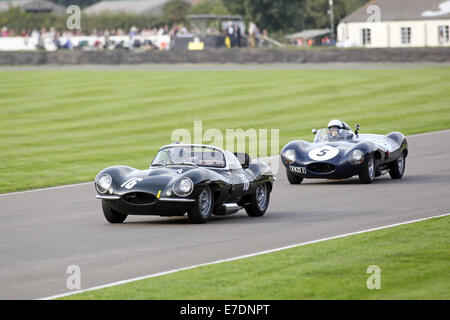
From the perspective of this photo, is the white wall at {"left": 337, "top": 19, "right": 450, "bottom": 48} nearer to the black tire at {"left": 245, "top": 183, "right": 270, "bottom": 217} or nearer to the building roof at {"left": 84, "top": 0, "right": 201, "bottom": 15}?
the building roof at {"left": 84, "top": 0, "right": 201, "bottom": 15}

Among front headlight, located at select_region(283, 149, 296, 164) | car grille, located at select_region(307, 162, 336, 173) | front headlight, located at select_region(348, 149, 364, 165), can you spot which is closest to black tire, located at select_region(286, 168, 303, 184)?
front headlight, located at select_region(283, 149, 296, 164)

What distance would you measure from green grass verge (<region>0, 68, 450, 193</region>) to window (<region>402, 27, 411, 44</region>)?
29.7m

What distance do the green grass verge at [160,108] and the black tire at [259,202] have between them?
550cm

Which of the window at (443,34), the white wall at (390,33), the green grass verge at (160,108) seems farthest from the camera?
the white wall at (390,33)

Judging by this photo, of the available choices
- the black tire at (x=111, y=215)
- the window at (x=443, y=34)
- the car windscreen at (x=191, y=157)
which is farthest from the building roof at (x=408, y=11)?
the black tire at (x=111, y=215)

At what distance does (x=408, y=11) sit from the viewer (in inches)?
2817

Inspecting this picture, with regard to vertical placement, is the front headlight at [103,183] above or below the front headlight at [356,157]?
above

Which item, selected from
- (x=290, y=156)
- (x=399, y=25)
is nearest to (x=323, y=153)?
(x=290, y=156)

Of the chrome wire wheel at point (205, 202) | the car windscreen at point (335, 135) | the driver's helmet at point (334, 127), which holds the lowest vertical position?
the chrome wire wheel at point (205, 202)

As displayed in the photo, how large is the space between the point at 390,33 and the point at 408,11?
2.17m

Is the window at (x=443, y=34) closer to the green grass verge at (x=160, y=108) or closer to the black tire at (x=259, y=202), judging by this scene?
the green grass verge at (x=160, y=108)

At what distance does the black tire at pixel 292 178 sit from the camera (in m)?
16.7

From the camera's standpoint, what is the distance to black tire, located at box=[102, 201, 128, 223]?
39.8 ft
